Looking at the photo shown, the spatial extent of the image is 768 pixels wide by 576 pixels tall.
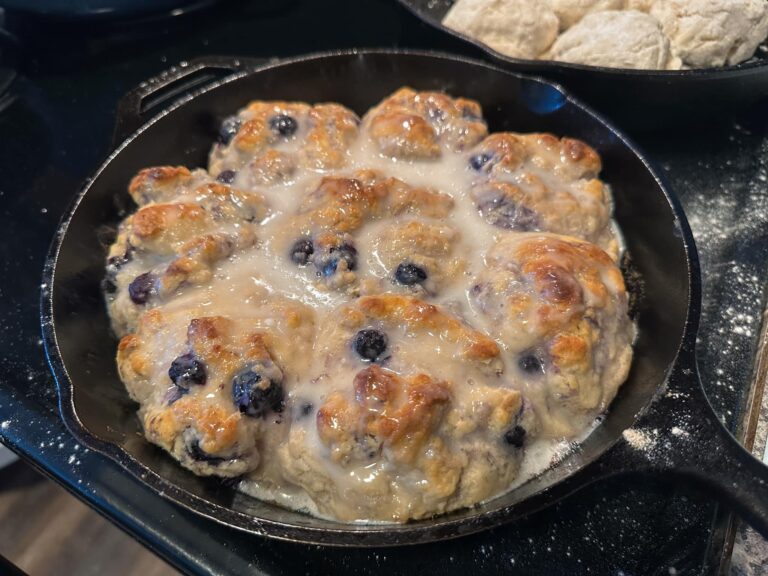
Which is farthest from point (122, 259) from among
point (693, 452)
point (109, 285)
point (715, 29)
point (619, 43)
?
point (715, 29)

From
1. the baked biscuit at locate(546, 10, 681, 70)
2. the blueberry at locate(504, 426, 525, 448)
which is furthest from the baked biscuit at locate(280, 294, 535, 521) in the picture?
the baked biscuit at locate(546, 10, 681, 70)

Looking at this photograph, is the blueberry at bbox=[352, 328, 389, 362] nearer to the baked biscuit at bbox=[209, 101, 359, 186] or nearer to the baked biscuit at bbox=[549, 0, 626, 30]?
the baked biscuit at bbox=[209, 101, 359, 186]

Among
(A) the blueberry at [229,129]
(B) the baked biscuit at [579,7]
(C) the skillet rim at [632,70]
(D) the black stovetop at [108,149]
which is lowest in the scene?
(D) the black stovetop at [108,149]

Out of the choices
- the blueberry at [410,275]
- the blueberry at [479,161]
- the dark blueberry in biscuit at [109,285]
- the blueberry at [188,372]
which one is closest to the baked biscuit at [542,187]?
the blueberry at [479,161]

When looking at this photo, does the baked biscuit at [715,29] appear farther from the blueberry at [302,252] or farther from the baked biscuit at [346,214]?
the blueberry at [302,252]

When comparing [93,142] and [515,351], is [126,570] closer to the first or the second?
[515,351]
